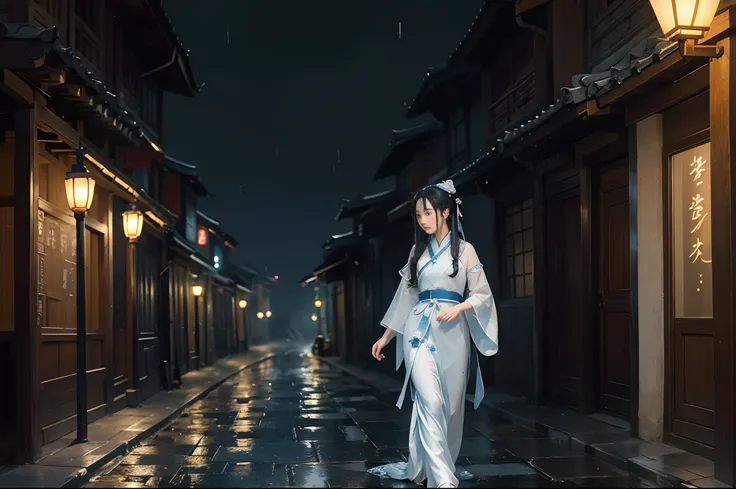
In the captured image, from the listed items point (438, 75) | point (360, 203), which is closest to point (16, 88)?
point (438, 75)

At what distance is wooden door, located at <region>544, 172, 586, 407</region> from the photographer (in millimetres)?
11641

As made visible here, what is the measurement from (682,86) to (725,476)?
3.62 meters

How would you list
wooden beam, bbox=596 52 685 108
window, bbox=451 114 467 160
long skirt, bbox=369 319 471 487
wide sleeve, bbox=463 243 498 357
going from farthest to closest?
window, bbox=451 114 467 160
wooden beam, bbox=596 52 685 108
wide sleeve, bbox=463 243 498 357
long skirt, bbox=369 319 471 487

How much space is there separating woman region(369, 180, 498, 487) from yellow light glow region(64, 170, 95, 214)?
4.38 metres

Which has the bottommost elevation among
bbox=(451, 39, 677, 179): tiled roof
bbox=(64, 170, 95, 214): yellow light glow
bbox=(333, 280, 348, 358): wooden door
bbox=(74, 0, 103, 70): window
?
bbox=(333, 280, 348, 358): wooden door

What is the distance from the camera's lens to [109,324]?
1296 centimetres

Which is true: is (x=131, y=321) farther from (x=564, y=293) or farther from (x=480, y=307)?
(x=480, y=307)

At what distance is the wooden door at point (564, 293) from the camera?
38.2ft

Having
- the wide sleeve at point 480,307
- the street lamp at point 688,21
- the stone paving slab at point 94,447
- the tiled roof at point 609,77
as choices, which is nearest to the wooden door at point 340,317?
the stone paving slab at point 94,447

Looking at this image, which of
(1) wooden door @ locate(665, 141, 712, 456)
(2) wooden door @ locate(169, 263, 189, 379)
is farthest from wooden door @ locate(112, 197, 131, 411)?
(1) wooden door @ locate(665, 141, 712, 456)

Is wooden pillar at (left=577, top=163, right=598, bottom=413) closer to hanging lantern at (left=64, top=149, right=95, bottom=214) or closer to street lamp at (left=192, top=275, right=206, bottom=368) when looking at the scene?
hanging lantern at (left=64, top=149, right=95, bottom=214)

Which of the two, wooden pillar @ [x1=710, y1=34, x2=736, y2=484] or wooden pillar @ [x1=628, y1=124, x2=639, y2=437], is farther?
wooden pillar @ [x1=628, y1=124, x2=639, y2=437]

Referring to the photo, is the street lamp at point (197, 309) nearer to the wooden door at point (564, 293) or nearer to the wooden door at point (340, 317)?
the wooden door at point (340, 317)

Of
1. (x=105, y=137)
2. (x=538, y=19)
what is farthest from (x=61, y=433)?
(x=538, y=19)
